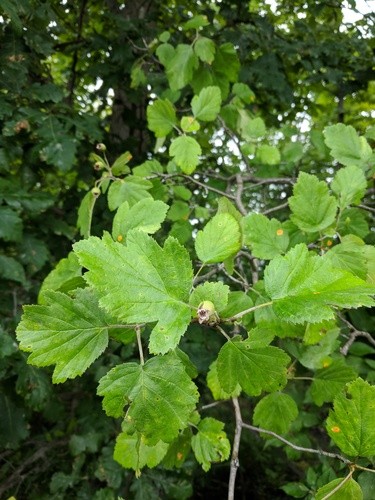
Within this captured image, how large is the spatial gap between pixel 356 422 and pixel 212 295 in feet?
1.01

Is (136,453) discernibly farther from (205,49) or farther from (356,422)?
(205,49)

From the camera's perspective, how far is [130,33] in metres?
2.20

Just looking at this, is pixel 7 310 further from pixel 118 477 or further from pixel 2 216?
pixel 118 477

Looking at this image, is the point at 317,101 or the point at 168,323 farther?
the point at 317,101

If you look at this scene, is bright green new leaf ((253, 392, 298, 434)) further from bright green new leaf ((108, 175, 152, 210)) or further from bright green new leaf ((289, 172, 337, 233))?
bright green new leaf ((108, 175, 152, 210))

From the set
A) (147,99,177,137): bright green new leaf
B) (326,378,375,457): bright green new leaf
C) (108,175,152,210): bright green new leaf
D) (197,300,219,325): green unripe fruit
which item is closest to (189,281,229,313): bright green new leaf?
(197,300,219,325): green unripe fruit

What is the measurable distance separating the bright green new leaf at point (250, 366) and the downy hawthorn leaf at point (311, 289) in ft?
0.38

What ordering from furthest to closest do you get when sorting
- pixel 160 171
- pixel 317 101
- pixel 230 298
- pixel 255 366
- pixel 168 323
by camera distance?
pixel 317 101, pixel 160 171, pixel 230 298, pixel 255 366, pixel 168 323

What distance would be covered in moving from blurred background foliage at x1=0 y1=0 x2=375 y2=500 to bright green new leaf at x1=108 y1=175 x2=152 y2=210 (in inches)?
10.8

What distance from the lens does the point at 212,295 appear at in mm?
628

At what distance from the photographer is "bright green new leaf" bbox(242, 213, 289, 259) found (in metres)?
0.87

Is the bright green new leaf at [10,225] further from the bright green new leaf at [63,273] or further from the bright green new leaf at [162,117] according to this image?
the bright green new leaf at [63,273]

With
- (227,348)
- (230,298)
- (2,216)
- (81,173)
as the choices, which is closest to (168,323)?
(227,348)

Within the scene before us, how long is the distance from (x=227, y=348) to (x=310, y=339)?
1.10 ft
